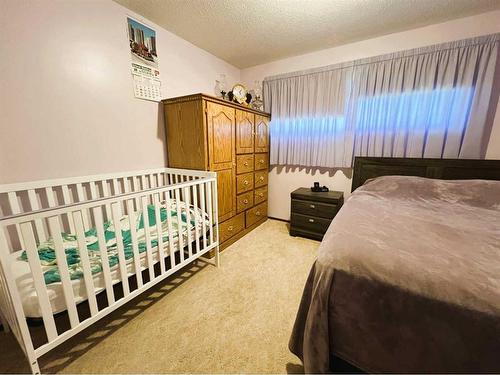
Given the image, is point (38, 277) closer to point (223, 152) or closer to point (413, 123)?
point (223, 152)

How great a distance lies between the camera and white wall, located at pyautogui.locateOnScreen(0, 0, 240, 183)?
1401mm

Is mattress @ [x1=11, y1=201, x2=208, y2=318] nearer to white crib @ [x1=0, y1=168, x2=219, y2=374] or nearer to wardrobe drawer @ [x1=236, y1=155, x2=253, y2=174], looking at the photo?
white crib @ [x1=0, y1=168, x2=219, y2=374]

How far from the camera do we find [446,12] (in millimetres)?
1902

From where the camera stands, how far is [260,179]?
10.2 feet

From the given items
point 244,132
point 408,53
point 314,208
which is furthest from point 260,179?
point 408,53

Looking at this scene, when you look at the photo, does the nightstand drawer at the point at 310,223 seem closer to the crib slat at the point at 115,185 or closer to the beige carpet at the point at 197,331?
the beige carpet at the point at 197,331

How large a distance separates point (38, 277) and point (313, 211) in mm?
2492

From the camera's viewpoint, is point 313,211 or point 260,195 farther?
point 260,195

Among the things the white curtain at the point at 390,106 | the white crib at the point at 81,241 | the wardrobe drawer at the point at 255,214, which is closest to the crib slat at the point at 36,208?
the white crib at the point at 81,241

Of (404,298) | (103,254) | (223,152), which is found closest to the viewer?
(404,298)

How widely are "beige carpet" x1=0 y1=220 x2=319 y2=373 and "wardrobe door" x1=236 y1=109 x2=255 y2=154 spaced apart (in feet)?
4.65

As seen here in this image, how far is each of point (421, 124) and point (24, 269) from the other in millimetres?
3516

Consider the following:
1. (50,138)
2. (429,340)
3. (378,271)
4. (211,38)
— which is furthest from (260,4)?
(429,340)

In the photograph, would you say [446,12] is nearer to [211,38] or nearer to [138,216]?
[211,38]
